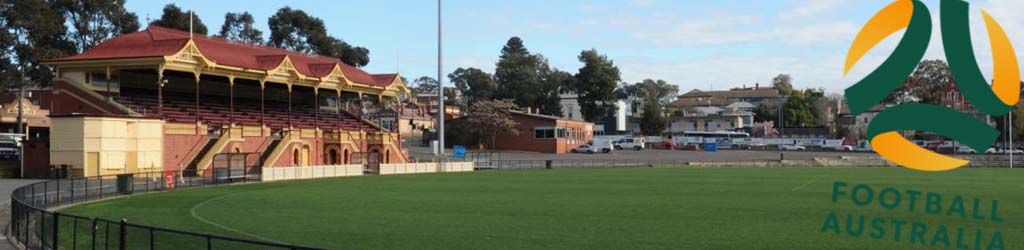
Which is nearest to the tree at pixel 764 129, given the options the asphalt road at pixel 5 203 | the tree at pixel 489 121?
the tree at pixel 489 121

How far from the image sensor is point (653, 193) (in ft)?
127

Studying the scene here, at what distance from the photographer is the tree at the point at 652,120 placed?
148 meters

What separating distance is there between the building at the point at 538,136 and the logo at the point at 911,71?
8708 centimetres

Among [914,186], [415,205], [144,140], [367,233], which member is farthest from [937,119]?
[144,140]

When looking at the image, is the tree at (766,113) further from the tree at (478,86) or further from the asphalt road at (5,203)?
the asphalt road at (5,203)

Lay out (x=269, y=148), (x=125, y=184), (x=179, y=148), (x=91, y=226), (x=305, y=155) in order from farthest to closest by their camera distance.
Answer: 1. (x=305, y=155)
2. (x=269, y=148)
3. (x=179, y=148)
4. (x=125, y=184)
5. (x=91, y=226)

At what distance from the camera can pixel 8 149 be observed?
208ft

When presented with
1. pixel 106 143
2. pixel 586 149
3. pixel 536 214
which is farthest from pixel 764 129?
pixel 536 214

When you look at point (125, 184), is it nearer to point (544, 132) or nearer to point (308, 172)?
point (308, 172)

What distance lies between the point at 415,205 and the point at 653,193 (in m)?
11.5

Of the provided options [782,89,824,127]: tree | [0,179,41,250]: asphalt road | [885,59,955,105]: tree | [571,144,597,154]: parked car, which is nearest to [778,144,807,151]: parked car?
[885,59,955,105]: tree

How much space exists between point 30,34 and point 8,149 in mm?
12423

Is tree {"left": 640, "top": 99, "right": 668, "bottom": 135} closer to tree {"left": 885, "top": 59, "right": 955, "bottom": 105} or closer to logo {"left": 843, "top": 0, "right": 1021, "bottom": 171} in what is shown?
tree {"left": 885, "top": 59, "right": 955, "bottom": 105}

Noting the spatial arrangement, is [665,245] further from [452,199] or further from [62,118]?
[62,118]
